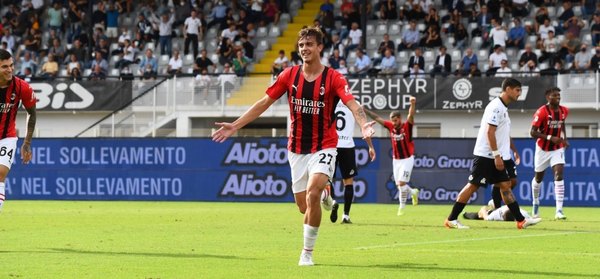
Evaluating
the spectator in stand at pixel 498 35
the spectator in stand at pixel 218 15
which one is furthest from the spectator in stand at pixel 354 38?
the spectator in stand at pixel 218 15

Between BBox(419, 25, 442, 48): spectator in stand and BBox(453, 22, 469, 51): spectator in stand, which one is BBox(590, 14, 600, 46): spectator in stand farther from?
BBox(419, 25, 442, 48): spectator in stand

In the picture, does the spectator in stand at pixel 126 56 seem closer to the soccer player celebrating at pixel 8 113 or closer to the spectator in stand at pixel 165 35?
the spectator in stand at pixel 165 35

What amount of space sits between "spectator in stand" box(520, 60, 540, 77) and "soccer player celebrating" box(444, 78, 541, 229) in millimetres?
14628

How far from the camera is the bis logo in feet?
109

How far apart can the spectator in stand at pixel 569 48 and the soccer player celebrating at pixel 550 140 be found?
12.9 metres

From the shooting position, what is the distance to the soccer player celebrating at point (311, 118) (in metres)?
12.1

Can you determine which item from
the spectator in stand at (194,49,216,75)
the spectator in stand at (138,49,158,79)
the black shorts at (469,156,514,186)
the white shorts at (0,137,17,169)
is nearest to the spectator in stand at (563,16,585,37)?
the spectator in stand at (194,49,216,75)

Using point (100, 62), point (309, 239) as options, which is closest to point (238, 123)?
point (309, 239)

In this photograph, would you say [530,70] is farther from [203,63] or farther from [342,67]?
[203,63]

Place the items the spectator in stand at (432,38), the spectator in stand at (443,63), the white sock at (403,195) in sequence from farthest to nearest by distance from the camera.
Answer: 1. the spectator in stand at (432,38)
2. the spectator in stand at (443,63)
3. the white sock at (403,195)

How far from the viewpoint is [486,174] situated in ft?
59.5

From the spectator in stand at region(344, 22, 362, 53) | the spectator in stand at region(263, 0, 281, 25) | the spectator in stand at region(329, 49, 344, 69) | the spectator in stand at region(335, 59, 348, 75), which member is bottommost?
the spectator in stand at region(335, 59, 348, 75)

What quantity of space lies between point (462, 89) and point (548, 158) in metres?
11.5

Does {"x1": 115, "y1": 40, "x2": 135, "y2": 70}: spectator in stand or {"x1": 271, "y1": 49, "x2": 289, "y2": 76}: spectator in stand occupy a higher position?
{"x1": 115, "y1": 40, "x2": 135, "y2": 70}: spectator in stand
